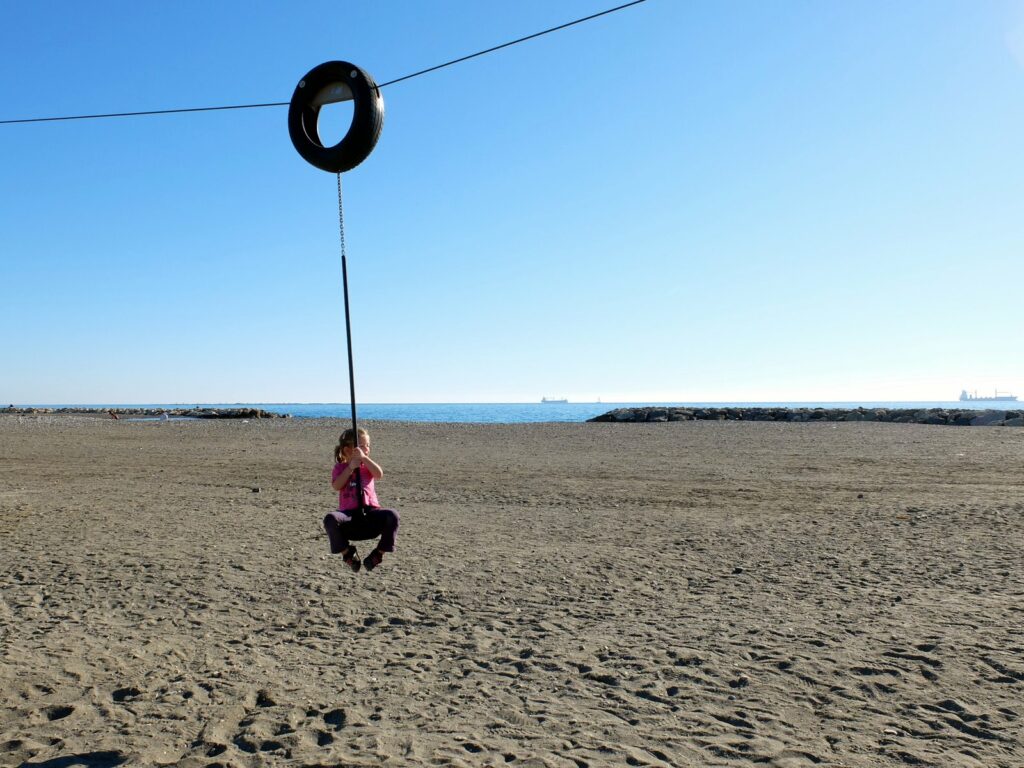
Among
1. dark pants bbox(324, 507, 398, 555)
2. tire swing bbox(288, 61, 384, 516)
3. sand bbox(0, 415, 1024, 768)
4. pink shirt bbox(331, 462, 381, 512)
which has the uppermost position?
tire swing bbox(288, 61, 384, 516)

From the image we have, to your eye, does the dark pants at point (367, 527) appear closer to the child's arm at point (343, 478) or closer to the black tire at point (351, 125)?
the child's arm at point (343, 478)

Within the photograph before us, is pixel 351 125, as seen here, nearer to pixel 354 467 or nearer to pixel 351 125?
pixel 351 125

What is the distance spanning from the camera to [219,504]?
13734 mm

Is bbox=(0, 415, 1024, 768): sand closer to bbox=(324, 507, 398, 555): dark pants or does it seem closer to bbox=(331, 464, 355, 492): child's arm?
bbox=(324, 507, 398, 555): dark pants

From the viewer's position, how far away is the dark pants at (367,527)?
6.11m

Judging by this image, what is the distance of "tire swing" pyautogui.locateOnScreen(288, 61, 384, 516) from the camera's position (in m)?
6.10

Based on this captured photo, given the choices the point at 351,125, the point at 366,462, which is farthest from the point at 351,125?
the point at 366,462

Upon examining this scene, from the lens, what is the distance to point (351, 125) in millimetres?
6156

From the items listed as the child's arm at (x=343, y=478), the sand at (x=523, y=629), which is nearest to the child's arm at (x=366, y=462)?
the child's arm at (x=343, y=478)

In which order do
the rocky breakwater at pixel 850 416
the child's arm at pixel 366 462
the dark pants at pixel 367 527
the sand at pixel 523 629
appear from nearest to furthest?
the sand at pixel 523 629 < the child's arm at pixel 366 462 < the dark pants at pixel 367 527 < the rocky breakwater at pixel 850 416

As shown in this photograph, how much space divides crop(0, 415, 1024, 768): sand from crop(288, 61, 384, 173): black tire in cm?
416

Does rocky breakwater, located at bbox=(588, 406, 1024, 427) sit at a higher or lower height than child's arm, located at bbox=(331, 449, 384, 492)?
lower

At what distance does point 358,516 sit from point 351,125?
3.17 m

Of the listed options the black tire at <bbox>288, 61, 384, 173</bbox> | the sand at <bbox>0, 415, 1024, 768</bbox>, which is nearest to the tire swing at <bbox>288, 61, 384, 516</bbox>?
the black tire at <bbox>288, 61, 384, 173</bbox>
